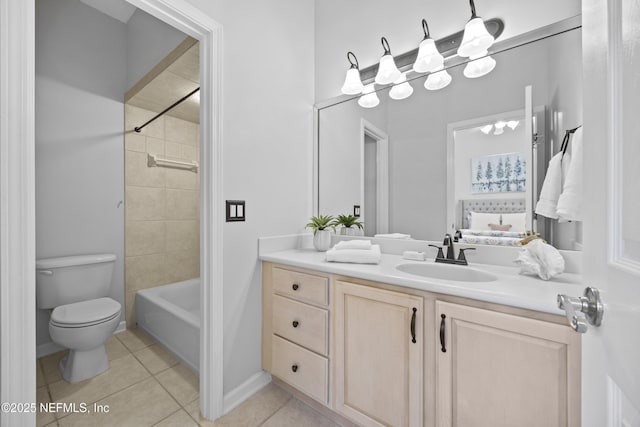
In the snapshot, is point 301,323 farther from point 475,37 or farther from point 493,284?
point 475,37

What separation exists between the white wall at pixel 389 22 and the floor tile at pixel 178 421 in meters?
2.18

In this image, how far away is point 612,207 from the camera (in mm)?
403

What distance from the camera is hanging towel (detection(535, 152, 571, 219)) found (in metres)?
1.12

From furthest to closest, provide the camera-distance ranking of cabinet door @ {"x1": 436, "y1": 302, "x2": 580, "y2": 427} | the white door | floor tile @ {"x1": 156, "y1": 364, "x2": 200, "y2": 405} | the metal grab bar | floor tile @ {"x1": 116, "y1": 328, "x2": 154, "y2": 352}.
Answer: the metal grab bar → floor tile @ {"x1": 116, "y1": 328, "x2": 154, "y2": 352} → floor tile @ {"x1": 156, "y1": 364, "x2": 200, "y2": 405} → cabinet door @ {"x1": 436, "y1": 302, "x2": 580, "y2": 427} → the white door

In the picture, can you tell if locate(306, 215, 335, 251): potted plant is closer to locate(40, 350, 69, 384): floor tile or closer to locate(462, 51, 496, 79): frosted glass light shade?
locate(462, 51, 496, 79): frosted glass light shade

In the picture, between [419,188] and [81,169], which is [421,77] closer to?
[419,188]

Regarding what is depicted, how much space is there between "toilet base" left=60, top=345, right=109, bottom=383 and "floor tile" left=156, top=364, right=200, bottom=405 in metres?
0.41

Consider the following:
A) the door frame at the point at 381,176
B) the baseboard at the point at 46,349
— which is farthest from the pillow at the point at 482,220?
the baseboard at the point at 46,349

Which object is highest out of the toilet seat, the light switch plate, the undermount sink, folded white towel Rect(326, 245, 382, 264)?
the light switch plate

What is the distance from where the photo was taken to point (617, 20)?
39 cm

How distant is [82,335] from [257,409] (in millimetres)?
1184

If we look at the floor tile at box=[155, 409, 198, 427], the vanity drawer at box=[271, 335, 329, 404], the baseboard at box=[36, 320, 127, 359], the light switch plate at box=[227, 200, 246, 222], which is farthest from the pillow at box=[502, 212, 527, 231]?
the baseboard at box=[36, 320, 127, 359]

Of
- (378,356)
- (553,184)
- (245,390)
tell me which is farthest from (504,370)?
(245,390)

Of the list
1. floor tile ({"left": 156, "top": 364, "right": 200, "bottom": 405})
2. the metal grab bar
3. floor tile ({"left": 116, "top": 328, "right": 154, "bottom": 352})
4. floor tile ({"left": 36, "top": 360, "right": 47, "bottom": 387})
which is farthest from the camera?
the metal grab bar
